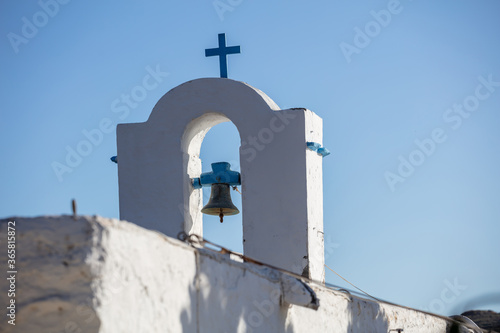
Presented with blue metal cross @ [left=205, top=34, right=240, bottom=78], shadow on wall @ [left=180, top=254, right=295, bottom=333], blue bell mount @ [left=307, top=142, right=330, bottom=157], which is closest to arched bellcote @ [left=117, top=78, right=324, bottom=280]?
blue bell mount @ [left=307, top=142, right=330, bottom=157]

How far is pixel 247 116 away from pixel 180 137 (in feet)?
1.81

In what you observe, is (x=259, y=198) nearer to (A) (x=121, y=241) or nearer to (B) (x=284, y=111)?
(B) (x=284, y=111)

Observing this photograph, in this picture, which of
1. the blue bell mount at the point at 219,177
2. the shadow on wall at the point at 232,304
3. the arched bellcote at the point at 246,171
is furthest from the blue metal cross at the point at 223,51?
the shadow on wall at the point at 232,304

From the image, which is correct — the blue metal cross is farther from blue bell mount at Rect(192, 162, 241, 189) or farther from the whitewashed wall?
the whitewashed wall

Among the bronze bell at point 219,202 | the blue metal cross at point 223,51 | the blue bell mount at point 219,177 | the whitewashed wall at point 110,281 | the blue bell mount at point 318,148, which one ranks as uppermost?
the blue metal cross at point 223,51

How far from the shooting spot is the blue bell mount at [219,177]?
6.05 metres

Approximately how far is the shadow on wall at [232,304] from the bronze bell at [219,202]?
1.88 meters

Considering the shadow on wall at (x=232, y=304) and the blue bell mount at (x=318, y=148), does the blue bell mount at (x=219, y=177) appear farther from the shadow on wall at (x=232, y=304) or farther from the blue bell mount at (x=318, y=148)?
the shadow on wall at (x=232, y=304)

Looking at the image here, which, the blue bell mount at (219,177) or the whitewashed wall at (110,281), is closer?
the whitewashed wall at (110,281)

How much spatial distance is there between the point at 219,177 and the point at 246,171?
0.75 ft

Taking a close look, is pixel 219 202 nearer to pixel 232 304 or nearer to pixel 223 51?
pixel 223 51

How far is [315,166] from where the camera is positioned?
6117 millimetres

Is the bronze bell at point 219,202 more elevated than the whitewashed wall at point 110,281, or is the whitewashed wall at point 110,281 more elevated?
the bronze bell at point 219,202

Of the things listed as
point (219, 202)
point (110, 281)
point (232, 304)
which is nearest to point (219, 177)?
point (219, 202)
